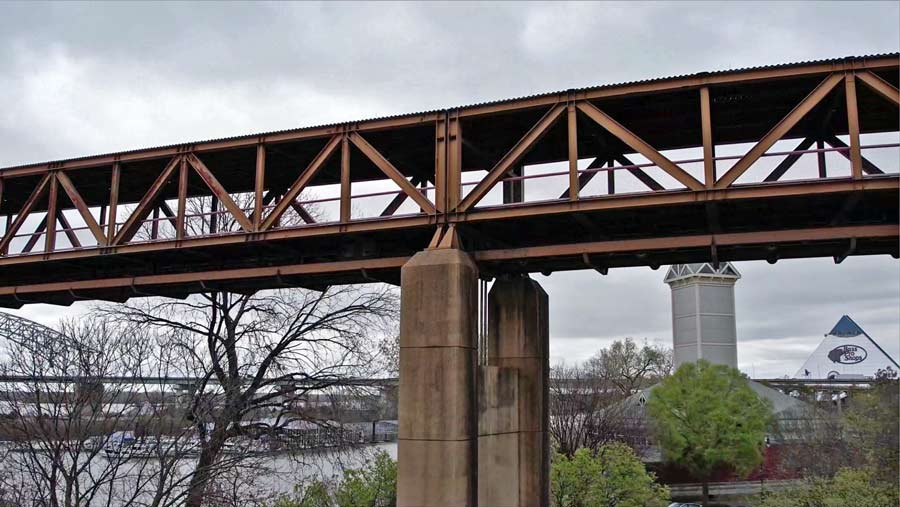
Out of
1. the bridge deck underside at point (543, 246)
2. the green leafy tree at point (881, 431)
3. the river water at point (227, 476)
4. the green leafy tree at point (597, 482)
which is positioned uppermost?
the bridge deck underside at point (543, 246)

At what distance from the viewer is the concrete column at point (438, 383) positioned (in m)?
15.2

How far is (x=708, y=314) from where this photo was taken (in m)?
89.1

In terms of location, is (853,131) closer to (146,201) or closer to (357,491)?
(146,201)

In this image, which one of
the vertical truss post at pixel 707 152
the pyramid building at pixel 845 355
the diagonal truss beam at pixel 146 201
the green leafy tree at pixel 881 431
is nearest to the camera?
the vertical truss post at pixel 707 152

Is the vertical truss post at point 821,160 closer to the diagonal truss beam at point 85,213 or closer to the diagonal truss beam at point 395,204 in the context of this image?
the diagonal truss beam at point 395,204

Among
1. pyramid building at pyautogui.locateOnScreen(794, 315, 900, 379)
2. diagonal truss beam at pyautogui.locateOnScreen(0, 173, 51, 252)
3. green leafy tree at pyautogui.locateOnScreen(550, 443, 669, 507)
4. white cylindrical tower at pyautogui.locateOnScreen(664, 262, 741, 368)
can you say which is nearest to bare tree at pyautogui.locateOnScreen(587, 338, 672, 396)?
white cylindrical tower at pyautogui.locateOnScreen(664, 262, 741, 368)

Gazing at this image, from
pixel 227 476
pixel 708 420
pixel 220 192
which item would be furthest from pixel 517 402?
pixel 708 420

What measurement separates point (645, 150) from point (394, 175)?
564 cm

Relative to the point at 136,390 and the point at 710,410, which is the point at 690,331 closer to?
the point at 710,410

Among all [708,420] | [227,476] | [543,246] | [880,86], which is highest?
[880,86]

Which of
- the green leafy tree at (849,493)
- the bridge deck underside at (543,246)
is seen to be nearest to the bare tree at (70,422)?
the bridge deck underside at (543,246)

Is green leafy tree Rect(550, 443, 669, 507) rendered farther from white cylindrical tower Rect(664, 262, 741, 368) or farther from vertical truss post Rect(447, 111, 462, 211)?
white cylindrical tower Rect(664, 262, 741, 368)

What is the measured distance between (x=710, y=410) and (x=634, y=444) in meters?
Result: 6.39

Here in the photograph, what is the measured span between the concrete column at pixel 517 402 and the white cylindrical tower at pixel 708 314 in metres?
72.6
